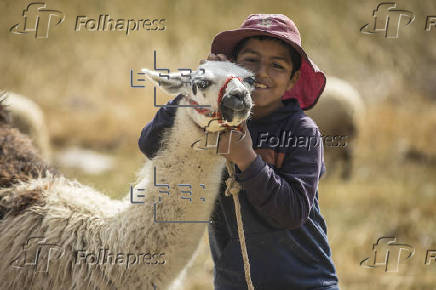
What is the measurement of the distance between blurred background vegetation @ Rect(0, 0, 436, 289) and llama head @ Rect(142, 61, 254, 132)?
4.78 m

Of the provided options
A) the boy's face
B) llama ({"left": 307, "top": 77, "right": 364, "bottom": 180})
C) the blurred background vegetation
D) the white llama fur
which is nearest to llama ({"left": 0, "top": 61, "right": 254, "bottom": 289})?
the boy's face

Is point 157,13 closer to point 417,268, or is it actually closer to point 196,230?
point 417,268

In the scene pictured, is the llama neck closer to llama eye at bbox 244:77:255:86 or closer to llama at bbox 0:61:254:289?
llama at bbox 0:61:254:289

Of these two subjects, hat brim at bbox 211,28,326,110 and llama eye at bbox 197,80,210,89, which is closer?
llama eye at bbox 197,80,210,89

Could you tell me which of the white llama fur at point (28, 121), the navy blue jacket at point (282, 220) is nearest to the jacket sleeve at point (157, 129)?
the navy blue jacket at point (282, 220)

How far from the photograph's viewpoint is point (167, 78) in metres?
1.66

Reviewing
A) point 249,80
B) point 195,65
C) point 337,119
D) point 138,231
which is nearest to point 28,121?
point 138,231

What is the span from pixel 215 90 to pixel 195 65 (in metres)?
9.04

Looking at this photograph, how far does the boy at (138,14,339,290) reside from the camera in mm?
1743

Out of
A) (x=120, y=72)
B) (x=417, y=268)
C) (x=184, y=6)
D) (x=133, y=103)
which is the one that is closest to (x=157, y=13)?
(x=184, y=6)

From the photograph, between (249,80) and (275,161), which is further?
(275,161)

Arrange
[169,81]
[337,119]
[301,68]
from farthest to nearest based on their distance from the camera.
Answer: [337,119] → [301,68] → [169,81]

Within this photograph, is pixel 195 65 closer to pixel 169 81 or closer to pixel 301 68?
pixel 301 68

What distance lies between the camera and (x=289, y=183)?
1676 mm
